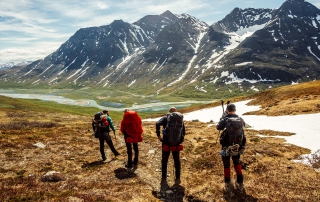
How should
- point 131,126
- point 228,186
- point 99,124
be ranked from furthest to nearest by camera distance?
1. point 99,124
2. point 131,126
3. point 228,186

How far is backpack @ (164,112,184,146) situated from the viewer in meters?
13.4

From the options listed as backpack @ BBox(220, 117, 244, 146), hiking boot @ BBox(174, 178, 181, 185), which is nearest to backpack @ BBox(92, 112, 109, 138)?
hiking boot @ BBox(174, 178, 181, 185)

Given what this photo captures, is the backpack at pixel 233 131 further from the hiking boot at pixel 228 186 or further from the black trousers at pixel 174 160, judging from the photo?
the black trousers at pixel 174 160

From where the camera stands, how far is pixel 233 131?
12352mm

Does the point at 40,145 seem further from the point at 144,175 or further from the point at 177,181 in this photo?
the point at 177,181

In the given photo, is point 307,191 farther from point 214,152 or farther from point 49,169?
point 49,169

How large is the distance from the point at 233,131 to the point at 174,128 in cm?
318

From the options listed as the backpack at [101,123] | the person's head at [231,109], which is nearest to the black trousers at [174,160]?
the person's head at [231,109]

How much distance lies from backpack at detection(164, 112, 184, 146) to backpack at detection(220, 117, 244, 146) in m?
2.55

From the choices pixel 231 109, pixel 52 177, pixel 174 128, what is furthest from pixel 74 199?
pixel 231 109

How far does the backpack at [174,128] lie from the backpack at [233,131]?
2.55 metres

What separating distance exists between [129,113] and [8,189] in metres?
7.68

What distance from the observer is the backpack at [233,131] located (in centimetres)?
1220

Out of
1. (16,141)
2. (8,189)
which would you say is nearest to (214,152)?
(8,189)
